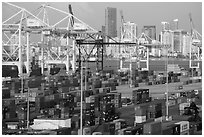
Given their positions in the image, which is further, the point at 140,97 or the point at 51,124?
the point at 140,97

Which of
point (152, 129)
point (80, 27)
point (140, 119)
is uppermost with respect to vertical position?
point (80, 27)

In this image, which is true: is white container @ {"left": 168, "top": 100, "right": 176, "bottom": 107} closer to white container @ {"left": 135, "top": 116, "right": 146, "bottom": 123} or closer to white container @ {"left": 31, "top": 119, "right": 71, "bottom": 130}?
white container @ {"left": 135, "top": 116, "right": 146, "bottom": 123}

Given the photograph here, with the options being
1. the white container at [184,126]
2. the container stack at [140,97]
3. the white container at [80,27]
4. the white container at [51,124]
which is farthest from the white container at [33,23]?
the white container at [184,126]

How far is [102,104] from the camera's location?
10.6m

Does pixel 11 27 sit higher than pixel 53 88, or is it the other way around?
pixel 11 27

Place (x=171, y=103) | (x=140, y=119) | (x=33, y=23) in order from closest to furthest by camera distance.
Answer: (x=140, y=119)
(x=171, y=103)
(x=33, y=23)

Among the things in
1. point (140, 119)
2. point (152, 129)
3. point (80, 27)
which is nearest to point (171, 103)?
point (140, 119)

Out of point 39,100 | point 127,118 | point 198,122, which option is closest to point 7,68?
point 39,100

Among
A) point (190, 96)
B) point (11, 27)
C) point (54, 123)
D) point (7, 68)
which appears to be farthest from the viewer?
point (7, 68)

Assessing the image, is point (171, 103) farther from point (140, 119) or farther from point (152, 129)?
point (152, 129)

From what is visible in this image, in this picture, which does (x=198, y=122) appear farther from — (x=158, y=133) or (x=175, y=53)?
(x=175, y=53)

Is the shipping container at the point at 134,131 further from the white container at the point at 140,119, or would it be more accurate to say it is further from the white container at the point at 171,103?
the white container at the point at 171,103

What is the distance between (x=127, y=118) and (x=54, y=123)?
2185 mm

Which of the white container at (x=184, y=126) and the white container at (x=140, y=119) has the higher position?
the white container at (x=184, y=126)
